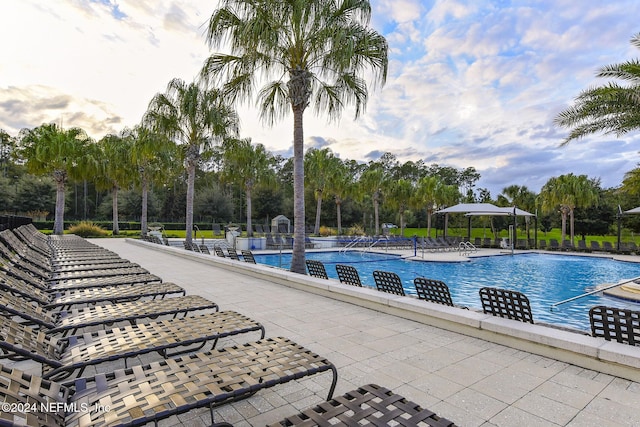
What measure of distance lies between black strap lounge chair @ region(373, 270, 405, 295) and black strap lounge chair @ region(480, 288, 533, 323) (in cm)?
140

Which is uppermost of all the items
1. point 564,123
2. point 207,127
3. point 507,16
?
point 507,16

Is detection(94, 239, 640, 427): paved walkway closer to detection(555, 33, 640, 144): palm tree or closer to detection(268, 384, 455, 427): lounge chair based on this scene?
detection(268, 384, 455, 427): lounge chair

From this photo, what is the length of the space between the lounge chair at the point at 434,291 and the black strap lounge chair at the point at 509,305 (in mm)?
553

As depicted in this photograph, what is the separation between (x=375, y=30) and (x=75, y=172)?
21.8 meters

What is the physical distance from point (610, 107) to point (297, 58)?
289 inches

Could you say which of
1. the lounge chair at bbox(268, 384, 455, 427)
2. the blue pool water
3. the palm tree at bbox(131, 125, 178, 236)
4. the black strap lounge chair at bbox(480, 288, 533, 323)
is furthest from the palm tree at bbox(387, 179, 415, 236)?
the lounge chair at bbox(268, 384, 455, 427)

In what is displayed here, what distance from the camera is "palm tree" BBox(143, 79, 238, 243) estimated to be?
1393 cm

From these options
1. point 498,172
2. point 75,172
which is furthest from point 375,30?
point 498,172

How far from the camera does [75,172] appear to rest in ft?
73.2

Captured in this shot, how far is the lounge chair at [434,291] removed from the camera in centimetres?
492

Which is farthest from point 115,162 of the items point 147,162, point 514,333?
point 514,333

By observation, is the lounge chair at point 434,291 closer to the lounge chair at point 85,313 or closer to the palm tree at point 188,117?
the lounge chair at point 85,313

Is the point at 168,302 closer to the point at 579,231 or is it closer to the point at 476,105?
the point at 476,105

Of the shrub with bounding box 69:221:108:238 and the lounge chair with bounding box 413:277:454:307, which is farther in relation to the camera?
the shrub with bounding box 69:221:108:238
